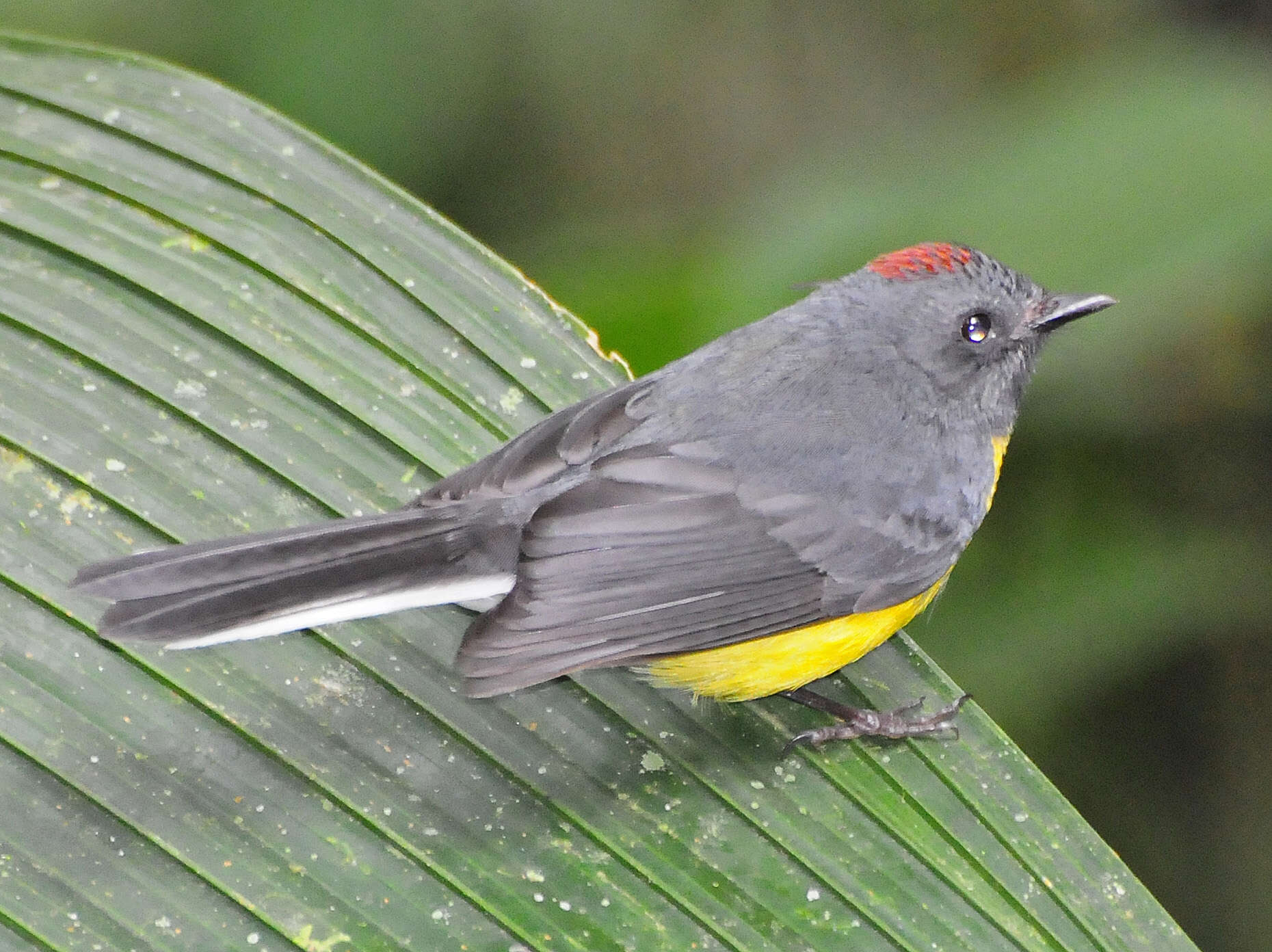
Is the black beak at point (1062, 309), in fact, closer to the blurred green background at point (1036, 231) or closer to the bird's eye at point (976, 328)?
the bird's eye at point (976, 328)

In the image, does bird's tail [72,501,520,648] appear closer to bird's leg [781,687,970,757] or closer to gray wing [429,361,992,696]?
gray wing [429,361,992,696]

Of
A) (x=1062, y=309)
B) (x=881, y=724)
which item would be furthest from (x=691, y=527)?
(x=1062, y=309)

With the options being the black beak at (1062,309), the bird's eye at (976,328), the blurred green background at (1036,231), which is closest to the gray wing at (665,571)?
the bird's eye at (976,328)

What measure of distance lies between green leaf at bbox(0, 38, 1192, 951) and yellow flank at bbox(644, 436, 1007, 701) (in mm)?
74

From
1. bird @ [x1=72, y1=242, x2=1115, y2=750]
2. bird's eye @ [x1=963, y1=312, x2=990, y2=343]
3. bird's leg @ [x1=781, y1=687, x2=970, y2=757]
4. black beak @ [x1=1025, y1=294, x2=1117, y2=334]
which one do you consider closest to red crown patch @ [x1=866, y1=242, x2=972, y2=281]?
bird @ [x1=72, y1=242, x2=1115, y2=750]

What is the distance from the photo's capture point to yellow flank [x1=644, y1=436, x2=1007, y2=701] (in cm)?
242

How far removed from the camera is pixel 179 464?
2391 millimetres

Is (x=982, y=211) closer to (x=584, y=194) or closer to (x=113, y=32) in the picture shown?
(x=584, y=194)

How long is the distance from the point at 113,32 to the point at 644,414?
3.60m

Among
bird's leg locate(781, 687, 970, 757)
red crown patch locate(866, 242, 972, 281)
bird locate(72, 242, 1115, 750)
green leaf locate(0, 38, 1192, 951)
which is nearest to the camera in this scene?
green leaf locate(0, 38, 1192, 951)

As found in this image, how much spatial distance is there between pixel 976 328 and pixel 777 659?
0.90 metres

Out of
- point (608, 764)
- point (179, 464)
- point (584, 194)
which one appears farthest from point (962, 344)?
point (584, 194)

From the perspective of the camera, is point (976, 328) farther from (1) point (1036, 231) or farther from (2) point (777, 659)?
Result: (1) point (1036, 231)

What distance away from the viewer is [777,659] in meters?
2.46
